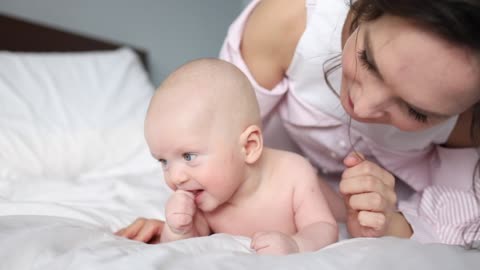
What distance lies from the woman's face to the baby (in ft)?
0.51

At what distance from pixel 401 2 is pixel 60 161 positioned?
84cm

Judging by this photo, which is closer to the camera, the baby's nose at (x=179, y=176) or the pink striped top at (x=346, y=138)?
the baby's nose at (x=179, y=176)

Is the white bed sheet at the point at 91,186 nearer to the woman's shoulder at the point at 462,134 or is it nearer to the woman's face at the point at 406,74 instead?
the woman's face at the point at 406,74

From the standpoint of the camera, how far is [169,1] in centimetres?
186

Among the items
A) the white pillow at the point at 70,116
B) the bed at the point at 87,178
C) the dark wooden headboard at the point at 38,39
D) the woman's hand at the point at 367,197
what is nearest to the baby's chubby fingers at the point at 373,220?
the woman's hand at the point at 367,197

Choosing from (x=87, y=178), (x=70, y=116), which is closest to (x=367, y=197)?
(x=87, y=178)

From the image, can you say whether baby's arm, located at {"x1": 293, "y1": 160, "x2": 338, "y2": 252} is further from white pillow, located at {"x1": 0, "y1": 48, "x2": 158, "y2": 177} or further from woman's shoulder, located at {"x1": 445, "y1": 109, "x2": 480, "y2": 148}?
white pillow, located at {"x1": 0, "y1": 48, "x2": 158, "y2": 177}

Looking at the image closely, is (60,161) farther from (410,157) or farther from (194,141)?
(410,157)

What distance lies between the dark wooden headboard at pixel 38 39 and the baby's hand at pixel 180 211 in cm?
112

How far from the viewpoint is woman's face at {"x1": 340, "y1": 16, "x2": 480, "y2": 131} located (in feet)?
2.06

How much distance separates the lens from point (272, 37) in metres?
1.02

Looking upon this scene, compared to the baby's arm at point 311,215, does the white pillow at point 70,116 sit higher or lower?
lower

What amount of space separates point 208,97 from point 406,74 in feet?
0.86

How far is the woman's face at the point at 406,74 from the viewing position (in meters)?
0.63
